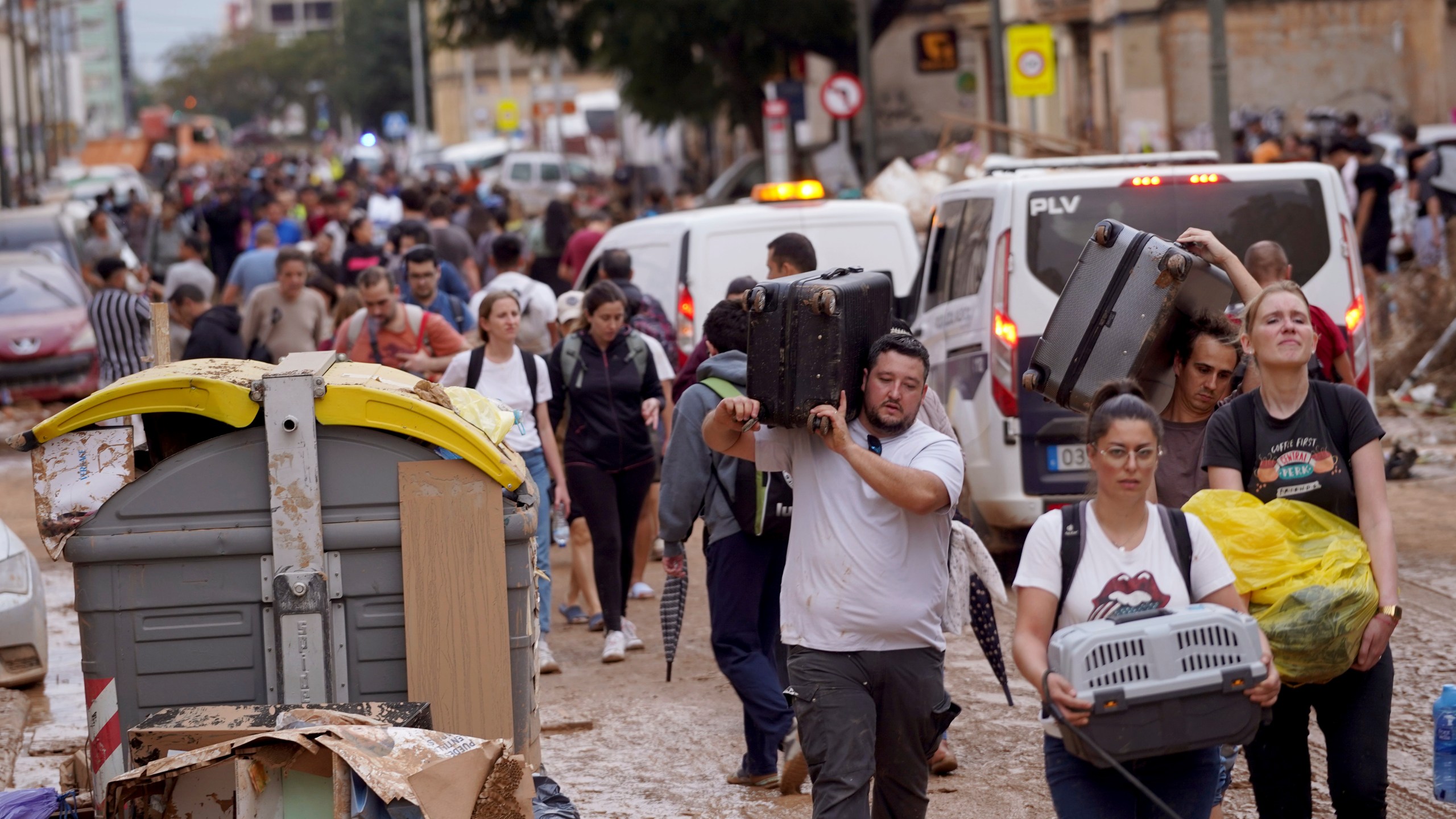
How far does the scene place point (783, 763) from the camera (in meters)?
5.86

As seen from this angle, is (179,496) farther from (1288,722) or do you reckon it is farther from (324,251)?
(324,251)

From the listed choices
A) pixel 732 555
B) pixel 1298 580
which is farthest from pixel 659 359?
pixel 1298 580

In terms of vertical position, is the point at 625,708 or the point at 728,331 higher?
the point at 728,331

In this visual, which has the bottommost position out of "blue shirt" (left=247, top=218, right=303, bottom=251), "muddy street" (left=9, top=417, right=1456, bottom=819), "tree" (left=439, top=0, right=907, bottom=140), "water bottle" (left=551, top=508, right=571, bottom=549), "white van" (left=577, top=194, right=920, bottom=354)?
"muddy street" (left=9, top=417, right=1456, bottom=819)

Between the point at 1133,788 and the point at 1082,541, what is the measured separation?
1.85 ft

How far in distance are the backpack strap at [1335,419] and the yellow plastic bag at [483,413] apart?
2.21 m

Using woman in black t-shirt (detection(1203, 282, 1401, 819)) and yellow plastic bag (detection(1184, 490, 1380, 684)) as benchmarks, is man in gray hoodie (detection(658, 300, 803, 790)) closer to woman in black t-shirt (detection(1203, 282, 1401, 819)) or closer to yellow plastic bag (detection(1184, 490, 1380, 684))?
woman in black t-shirt (detection(1203, 282, 1401, 819))

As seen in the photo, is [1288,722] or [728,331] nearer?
[1288,722]

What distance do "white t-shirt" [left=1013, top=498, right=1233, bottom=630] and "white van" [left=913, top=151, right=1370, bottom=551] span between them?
4.43 meters

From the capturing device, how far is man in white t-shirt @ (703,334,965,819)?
14.4ft

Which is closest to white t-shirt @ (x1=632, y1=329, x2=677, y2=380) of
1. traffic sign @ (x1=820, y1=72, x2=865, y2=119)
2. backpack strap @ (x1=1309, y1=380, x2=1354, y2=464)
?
backpack strap @ (x1=1309, y1=380, x2=1354, y2=464)

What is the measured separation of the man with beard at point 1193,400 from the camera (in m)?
4.86

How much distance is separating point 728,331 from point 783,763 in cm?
150

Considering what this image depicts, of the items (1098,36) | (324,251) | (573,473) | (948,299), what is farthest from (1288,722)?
(1098,36)
